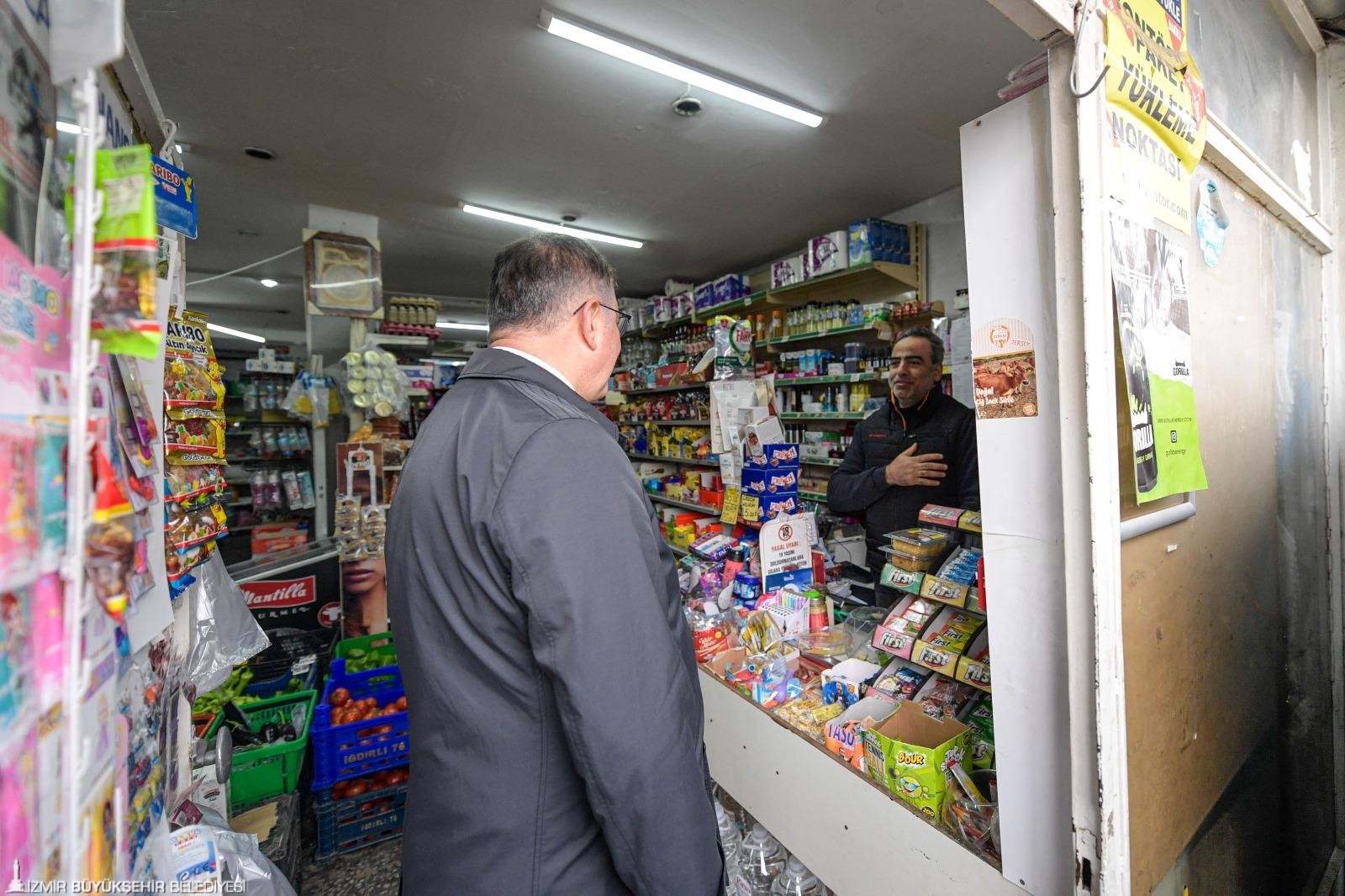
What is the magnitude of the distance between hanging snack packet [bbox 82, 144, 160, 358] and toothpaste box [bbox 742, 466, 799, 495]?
2.34 meters

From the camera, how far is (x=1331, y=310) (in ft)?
7.24

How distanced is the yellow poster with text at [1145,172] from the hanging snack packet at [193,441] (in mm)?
1658

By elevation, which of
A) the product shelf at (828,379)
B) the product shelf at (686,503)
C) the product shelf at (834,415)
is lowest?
the product shelf at (686,503)

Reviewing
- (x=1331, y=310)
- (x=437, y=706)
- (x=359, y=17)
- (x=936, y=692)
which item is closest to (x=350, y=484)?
(x=359, y=17)

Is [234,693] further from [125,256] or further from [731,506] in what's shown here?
[125,256]

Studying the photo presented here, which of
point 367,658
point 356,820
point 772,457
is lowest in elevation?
point 356,820

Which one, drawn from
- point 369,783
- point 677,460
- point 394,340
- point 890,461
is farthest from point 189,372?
point 677,460

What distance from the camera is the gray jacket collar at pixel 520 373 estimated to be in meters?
1.15

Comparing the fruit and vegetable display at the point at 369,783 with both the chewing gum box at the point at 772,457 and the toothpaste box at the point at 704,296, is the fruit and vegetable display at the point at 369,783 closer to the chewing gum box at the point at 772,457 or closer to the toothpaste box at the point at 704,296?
the chewing gum box at the point at 772,457

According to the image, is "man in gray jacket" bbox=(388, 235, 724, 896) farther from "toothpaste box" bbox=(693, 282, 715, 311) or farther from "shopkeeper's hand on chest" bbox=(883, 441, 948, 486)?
"toothpaste box" bbox=(693, 282, 715, 311)

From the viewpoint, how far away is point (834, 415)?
5.02m

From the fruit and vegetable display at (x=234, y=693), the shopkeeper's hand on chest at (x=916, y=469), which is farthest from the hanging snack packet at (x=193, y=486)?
the shopkeeper's hand on chest at (x=916, y=469)

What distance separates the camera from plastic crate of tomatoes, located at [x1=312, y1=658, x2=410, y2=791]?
2.66 m

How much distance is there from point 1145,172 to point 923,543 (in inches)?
40.1
